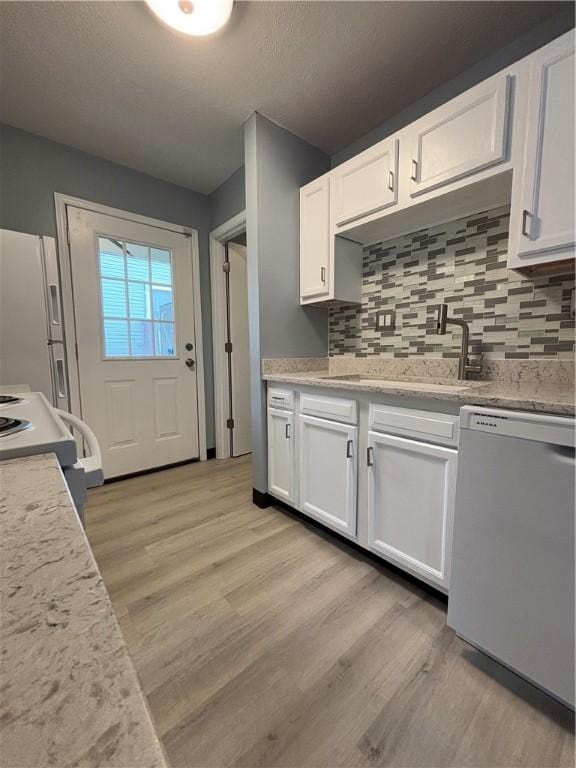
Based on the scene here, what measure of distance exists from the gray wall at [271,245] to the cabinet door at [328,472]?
1.25ft

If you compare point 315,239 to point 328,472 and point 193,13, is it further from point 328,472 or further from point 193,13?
point 328,472

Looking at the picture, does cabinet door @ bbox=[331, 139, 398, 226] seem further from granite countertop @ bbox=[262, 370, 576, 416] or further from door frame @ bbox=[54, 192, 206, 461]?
door frame @ bbox=[54, 192, 206, 461]

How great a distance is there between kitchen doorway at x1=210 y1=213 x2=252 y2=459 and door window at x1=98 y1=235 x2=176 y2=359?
396 mm

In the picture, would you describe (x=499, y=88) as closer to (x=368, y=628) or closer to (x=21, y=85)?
(x=368, y=628)

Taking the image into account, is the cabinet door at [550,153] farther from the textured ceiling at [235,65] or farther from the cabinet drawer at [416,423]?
the cabinet drawer at [416,423]

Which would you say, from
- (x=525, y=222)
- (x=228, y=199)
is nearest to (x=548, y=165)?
(x=525, y=222)

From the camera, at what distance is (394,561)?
1419mm

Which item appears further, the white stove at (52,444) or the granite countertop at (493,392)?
the granite countertop at (493,392)

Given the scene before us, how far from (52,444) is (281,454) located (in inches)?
56.7

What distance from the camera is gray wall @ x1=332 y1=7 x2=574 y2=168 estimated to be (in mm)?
1345

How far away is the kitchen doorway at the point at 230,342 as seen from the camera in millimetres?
2902

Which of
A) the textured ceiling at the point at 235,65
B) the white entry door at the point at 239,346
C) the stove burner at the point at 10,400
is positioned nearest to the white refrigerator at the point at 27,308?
the stove burner at the point at 10,400

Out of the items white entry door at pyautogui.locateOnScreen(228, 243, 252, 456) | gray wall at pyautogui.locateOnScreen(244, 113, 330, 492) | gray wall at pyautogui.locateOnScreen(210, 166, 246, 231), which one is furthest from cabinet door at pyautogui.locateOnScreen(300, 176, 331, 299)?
white entry door at pyautogui.locateOnScreen(228, 243, 252, 456)

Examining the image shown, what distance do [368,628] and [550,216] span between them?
1.63m
